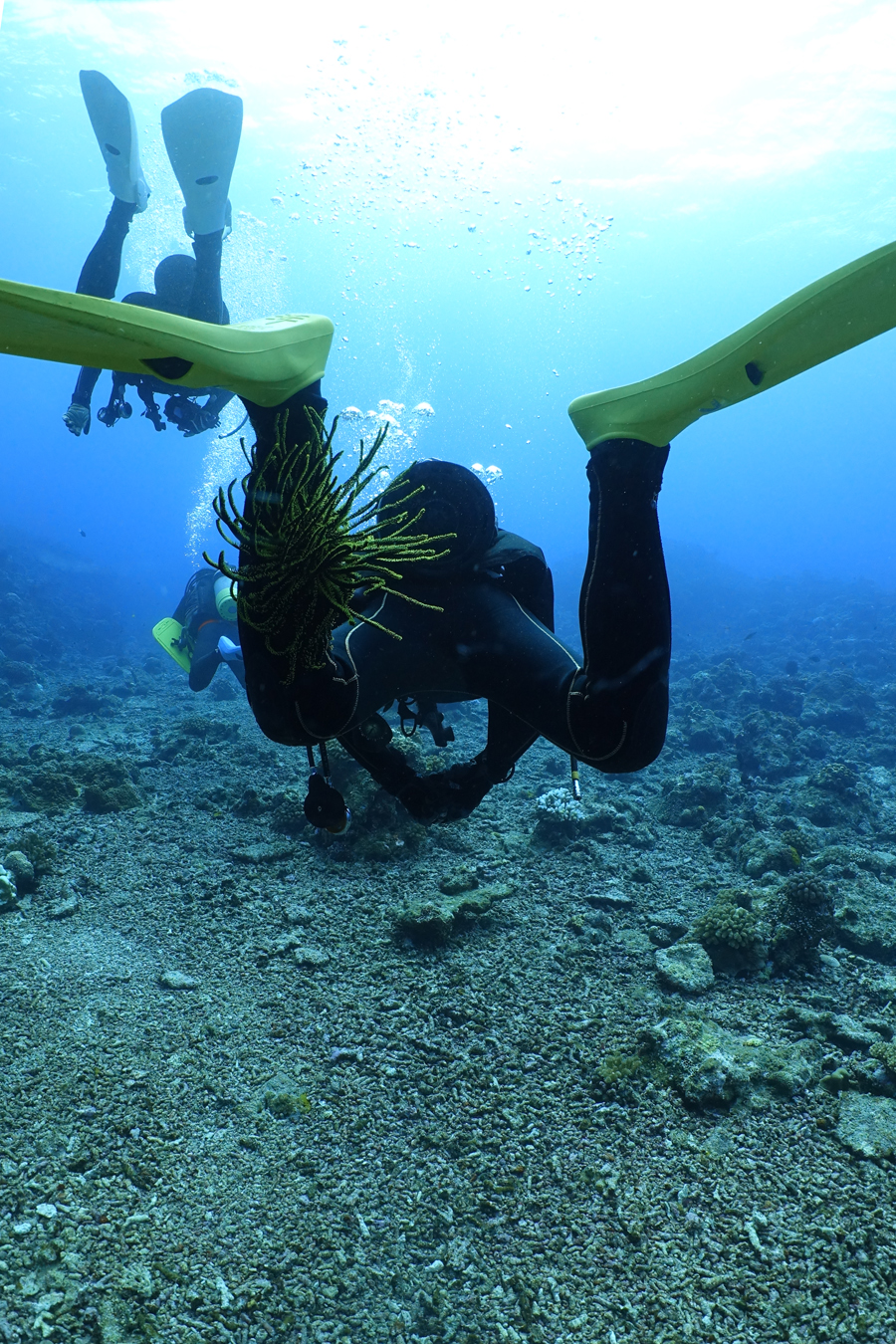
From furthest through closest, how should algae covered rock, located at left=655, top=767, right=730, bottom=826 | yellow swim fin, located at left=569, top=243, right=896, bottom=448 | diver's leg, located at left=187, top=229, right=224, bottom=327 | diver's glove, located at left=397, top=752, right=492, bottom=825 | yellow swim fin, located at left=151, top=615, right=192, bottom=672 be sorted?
yellow swim fin, located at left=151, top=615, right=192, bottom=672 → algae covered rock, located at left=655, top=767, right=730, bottom=826 → diver's leg, located at left=187, top=229, right=224, bottom=327 → diver's glove, located at left=397, top=752, right=492, bottom=825 → yellow swim fin, located at left=569, top=243, right=896, bottom=448

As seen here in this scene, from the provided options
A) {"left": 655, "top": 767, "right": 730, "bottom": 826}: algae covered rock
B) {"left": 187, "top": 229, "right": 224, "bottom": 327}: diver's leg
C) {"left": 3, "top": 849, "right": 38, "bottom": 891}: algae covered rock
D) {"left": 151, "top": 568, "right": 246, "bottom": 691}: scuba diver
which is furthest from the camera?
{"left": 151, "top": 568, "right": 246, "bottom": 691}: scuba diver

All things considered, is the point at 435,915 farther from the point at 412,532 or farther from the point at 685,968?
the point at 412,532

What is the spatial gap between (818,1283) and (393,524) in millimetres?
3786

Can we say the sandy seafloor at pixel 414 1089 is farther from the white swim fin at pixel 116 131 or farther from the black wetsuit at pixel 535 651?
the white swim fin at pixel 116 131

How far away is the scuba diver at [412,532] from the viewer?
1744 millimetres

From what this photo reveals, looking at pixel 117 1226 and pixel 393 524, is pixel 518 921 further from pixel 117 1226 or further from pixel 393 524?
pixel 393 524

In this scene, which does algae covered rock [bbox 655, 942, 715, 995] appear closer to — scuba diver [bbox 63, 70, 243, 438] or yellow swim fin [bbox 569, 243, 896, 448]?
yellow swim fin [bbox 569, 243, 896, 448]

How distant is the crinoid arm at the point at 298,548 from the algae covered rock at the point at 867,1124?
3.92 m

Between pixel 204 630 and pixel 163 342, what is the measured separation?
9.88 m

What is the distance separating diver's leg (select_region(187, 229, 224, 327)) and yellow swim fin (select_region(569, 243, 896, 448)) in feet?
22.2

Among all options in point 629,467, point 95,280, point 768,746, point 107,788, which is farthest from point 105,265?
point 768,746

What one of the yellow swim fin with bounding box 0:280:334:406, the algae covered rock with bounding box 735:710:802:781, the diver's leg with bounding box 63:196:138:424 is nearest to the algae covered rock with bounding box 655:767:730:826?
the algae covered rock with bounding box 735:710:802:781

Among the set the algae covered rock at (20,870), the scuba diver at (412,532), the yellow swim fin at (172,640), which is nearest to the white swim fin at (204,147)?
the yellow swim fin at (172,640)

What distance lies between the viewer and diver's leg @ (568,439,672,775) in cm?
211
